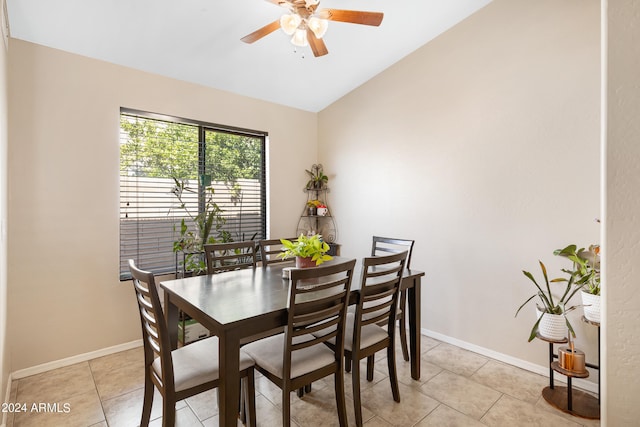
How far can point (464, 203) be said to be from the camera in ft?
9.73

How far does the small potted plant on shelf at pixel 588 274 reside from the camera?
6.54ft

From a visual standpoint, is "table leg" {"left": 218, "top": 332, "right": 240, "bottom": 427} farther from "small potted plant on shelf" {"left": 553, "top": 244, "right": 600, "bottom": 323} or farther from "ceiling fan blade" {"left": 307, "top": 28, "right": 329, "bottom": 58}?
"small potted plant on shelf" {"left": 553, "top": 244, "right": 600, "bottom": 323}

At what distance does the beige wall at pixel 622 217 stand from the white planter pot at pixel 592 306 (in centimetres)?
75

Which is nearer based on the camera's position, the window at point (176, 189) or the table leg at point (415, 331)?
the table leg at point (415, 331)

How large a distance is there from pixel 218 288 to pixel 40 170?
1.80 meters

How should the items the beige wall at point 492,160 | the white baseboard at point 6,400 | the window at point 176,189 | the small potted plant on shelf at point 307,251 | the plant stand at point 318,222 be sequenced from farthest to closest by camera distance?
the plant stand at point 318,222 → the window at point 176,189 → the beige wall at point 492,160 → the small potted plant on shelf at point 307,251 → the white baseboard at point 6,400

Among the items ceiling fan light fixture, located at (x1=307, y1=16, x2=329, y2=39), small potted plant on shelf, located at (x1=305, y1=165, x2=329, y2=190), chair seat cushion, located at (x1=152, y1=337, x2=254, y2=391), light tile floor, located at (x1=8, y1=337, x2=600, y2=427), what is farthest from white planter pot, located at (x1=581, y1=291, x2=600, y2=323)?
small potted plant on shelf, located at (x1=305, y1=165, x2=329, y2=190)

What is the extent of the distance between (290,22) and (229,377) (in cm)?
206

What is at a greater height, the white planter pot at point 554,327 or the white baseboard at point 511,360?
the white planter pot at point 554,327

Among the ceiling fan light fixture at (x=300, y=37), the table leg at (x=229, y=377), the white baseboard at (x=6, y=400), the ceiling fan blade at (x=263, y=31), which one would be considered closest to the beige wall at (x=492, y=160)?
the ceiling fan light fixture at (x=300, y=37)

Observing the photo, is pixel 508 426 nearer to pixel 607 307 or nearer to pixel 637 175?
pixel 607 307

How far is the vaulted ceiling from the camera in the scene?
2.28 m

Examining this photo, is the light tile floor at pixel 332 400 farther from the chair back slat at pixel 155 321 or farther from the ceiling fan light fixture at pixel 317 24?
the ceiling fan light fixture at pixel 317 24

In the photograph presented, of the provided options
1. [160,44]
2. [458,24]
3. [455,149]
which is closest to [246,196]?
[160,44]
